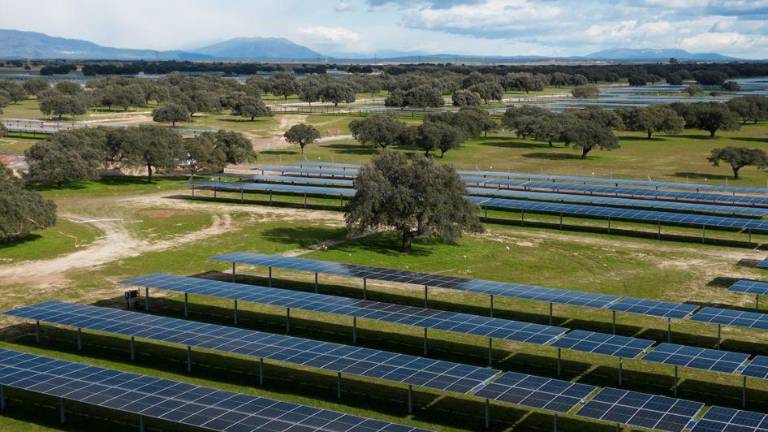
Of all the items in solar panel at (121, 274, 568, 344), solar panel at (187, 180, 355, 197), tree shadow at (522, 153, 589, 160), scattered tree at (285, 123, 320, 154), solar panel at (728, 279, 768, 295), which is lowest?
solar panel at (728, 279, 768, 295)

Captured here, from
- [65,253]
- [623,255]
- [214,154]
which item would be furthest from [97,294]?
[214,154]

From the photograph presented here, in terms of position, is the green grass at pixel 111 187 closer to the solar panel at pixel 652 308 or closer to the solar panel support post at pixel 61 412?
the solar panel support post at pixel 61 412

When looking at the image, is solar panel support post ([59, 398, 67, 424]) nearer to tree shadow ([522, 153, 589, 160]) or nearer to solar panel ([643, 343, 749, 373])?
solar panel ([643, 343, 749, 373])

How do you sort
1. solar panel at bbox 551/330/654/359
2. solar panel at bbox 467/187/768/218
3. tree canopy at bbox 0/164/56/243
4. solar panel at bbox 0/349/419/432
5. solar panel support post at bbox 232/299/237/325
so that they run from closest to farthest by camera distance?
solar panel at bbox 0/349/419/432 → solar panel at bbox 551/330/654/359 → solar panel support post at bbox 232/299/237/325 → tree canopy at bbox 0/164/56/243 → solar panel at bbox 467/187/768/218

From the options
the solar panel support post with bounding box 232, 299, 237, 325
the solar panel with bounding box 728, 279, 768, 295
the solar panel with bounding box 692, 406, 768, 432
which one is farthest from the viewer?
the solar panel with bounding box 728, 279, 768, 295

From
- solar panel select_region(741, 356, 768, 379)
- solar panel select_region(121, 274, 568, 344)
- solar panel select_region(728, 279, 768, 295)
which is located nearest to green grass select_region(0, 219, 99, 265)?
solar panel select_region(121, 274, 568, 344)
